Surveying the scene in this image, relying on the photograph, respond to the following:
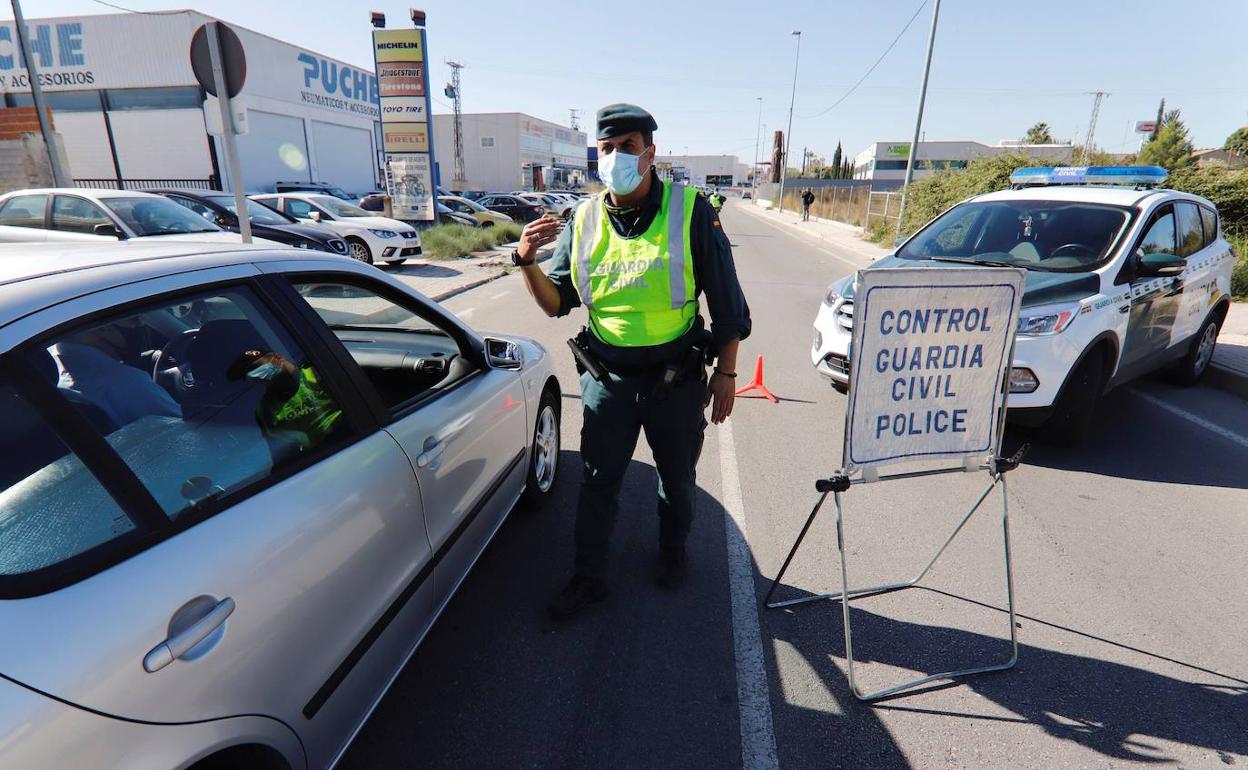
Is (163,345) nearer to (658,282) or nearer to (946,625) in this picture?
(658,282)

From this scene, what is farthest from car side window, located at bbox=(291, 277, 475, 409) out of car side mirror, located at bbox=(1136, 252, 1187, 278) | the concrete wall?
the concrete wall

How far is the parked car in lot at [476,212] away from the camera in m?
22.4

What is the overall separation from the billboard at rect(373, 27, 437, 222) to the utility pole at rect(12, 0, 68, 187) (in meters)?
7.19

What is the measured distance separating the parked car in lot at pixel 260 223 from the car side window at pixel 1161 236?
10.5m

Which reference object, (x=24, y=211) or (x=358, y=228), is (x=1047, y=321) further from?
(x=358, y=228)

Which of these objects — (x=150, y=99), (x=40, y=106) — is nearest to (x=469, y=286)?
(x=40, y=106)

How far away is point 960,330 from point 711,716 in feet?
5.70

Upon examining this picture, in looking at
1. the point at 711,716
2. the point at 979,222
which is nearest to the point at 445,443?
the point at 711,716

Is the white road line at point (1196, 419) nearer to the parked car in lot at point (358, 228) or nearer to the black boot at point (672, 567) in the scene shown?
the black boot at point (672, 567)

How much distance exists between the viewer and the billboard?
18.2m

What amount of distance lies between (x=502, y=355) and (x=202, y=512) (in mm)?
1518

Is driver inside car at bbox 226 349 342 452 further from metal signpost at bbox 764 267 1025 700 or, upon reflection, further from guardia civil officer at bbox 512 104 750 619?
metal signpost at bbox 764 267 1025 700

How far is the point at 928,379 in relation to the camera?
102 inches

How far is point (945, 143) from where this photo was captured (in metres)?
84.1
